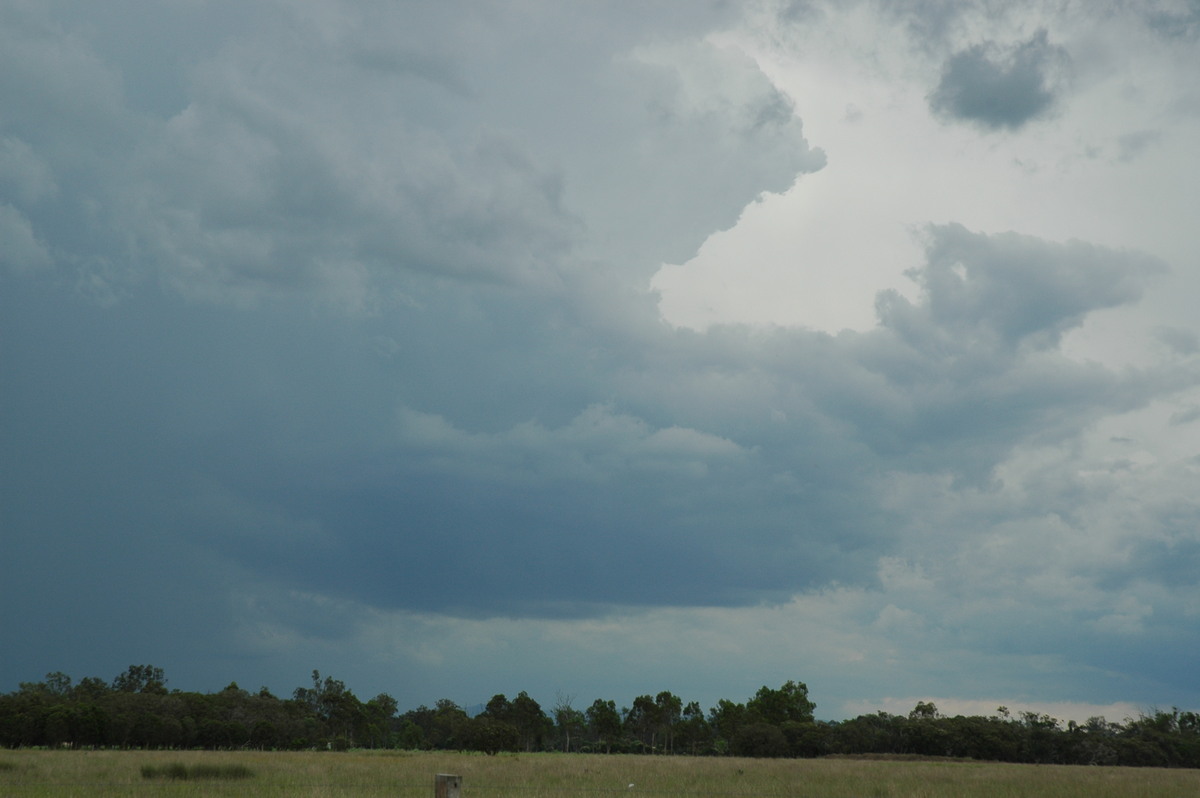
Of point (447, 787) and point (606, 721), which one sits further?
point (606, 721)

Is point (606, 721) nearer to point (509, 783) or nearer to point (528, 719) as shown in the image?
point (528, 719)

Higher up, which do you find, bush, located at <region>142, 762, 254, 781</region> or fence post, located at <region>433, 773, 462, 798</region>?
fence post, located at <region>433, 773, 462, 798</region>

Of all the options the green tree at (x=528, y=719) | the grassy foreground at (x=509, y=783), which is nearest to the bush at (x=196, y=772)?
the grassy foreground at (x=509, y=783)

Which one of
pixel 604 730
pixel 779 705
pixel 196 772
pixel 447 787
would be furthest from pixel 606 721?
pixel 447 787

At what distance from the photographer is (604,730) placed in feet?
338

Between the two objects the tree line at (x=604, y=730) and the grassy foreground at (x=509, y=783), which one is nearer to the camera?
the grassy foreground at (x=509, y=783)

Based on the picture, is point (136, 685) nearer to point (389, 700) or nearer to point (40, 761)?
point (389, 700)

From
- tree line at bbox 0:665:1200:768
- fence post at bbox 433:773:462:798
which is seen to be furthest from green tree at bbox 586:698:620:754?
fence post at bbox 433:773:462:798

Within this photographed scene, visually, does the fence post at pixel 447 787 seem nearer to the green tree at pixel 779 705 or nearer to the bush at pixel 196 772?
the bush at pixel 196 772

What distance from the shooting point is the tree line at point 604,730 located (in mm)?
60000

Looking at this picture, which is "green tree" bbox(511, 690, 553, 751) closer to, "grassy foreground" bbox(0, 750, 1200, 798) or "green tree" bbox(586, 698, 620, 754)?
"green tree" bbox(586, 698, 620, 754)

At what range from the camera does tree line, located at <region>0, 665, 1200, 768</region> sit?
60.0 meters

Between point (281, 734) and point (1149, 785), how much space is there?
64.6 meters

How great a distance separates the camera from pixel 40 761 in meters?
34.2
